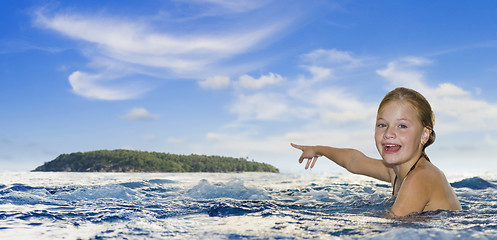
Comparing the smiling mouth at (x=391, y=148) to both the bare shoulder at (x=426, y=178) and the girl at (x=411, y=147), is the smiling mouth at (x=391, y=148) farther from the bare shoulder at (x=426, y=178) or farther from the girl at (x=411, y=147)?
the bare shoulder at (x=426, y=178)

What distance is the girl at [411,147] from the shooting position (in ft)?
13.9

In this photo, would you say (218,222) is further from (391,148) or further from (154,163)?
(154,163)


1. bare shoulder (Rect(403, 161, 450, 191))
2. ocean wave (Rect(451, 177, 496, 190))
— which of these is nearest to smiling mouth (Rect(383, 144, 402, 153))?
bare shoulder (Rect(403, 161, 450, 191))

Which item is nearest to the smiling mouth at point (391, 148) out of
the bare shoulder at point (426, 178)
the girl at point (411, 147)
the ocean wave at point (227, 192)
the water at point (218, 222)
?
the girl at point (411, 147)

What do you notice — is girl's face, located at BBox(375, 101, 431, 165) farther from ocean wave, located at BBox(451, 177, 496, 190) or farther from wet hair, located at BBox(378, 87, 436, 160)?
ocean wave, located at BBox(451, 177, 496, 190)

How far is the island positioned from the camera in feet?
403

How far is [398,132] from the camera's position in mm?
4297

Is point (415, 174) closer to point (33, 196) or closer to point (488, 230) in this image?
point (488, 230)

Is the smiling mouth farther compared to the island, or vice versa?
the island

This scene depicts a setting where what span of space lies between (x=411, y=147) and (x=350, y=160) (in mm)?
2308

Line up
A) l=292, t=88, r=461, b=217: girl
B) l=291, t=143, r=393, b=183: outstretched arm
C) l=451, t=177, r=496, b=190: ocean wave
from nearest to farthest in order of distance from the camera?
l=292, t=88, r=461, b=217: girl < l=291, t=143, r=393, b=183: outstretched arm < l=451, t=177, r=496, b=190: ocean wave

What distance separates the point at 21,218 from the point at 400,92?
494cm

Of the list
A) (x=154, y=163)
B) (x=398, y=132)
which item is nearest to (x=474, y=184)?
(x=398, y=132)

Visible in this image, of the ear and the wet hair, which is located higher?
the wet hair
